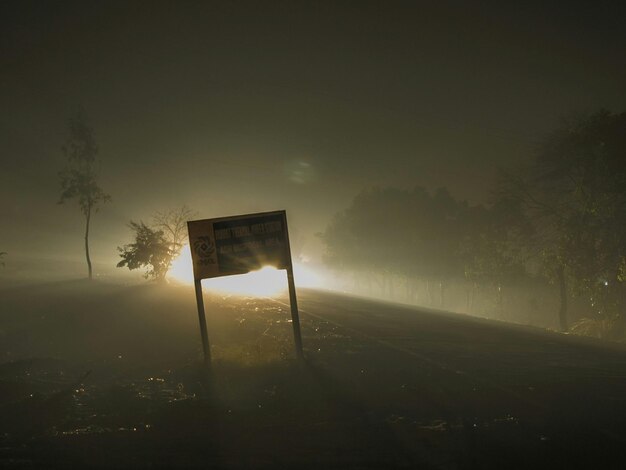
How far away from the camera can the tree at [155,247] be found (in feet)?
131

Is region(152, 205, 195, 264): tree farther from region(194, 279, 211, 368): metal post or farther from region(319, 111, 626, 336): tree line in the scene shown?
region(194, 279, 211, 368): metal post

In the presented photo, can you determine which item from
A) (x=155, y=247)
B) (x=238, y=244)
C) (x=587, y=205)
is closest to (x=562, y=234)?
(x=587, y=205)

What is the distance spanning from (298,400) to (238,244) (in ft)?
13.2

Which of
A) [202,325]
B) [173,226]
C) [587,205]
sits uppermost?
[173,226]

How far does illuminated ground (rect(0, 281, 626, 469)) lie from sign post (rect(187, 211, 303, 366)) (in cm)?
240


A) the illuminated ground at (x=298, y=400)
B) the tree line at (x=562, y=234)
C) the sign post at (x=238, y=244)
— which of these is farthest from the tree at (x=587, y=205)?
the sign post at (x=238, y=244)

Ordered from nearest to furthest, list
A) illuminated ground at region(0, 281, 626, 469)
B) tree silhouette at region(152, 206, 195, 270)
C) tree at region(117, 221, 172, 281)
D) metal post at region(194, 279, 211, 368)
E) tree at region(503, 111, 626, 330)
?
1. illuminated ground at region(0, 281, 626, 469)
2. metal post at region(194, 279, 211, 368)
3. tree at region(503, 111, 626, 330)
4. tree at region(117, 221, 172, 281)
5. tree silhouette at region(152, 206, 195, 270)

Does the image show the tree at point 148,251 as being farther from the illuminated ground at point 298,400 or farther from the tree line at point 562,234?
the tree line at point 562,234

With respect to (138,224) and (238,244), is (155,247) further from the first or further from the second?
(238,244)

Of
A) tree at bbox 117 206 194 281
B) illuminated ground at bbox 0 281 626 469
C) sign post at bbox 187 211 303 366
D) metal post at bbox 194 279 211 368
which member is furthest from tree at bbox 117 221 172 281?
sign post at bbox 187 211 303 366

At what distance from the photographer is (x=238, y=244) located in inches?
529

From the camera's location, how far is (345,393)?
37.9 ft

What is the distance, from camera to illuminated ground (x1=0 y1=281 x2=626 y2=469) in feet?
26.5

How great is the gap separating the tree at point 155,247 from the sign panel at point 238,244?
87.1 ft
